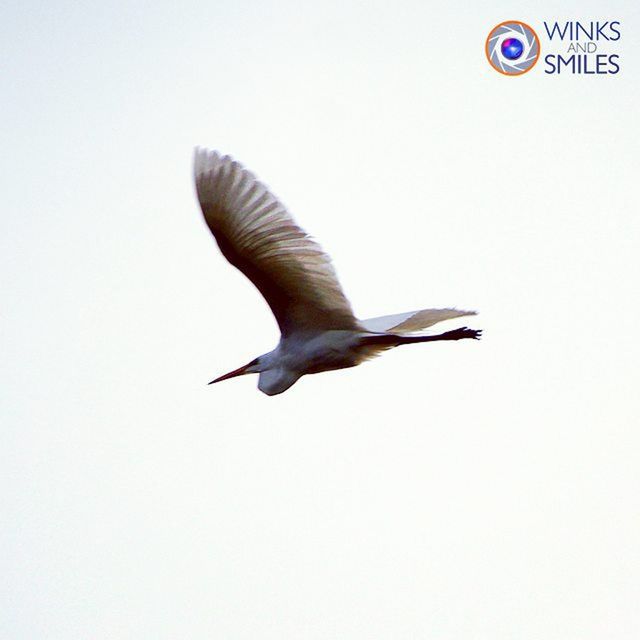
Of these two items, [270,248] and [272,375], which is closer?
[270,248]

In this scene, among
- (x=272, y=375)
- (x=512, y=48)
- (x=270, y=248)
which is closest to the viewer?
(x=270, y=248)

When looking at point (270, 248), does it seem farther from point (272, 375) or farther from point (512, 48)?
point (512, 48)

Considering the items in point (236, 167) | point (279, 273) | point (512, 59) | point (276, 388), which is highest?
point (512, 59)

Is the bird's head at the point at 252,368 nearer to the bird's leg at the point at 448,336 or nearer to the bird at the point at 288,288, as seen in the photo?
the bird at the point at 288,288

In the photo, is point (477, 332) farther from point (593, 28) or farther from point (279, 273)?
point (593, 28)

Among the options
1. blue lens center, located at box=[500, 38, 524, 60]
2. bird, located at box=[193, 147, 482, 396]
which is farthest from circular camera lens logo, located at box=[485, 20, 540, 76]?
bird, located at box=[193, 147, 482, 396]

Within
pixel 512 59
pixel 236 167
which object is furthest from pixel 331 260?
pixel 512 59

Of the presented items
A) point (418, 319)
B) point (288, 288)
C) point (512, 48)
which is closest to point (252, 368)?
point (288, 288)

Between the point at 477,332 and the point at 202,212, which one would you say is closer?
the point at 202,212
